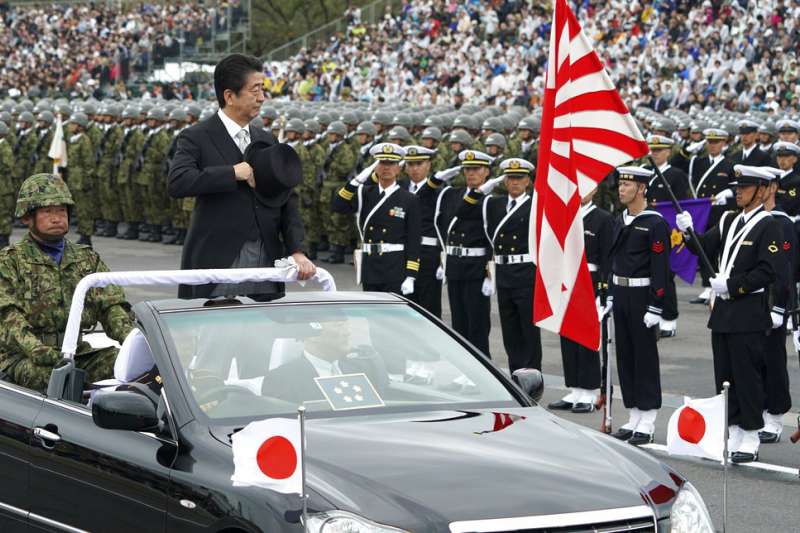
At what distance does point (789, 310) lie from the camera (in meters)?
9.90

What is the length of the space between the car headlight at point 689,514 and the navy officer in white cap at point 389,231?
26.6 feet

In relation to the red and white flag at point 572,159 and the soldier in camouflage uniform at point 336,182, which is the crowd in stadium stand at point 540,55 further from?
the red and white flag at point 572,159

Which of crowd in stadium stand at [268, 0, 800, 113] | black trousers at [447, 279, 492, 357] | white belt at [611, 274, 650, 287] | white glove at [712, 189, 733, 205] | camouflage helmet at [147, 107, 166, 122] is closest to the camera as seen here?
white belt at [611, 274, 650, 287]

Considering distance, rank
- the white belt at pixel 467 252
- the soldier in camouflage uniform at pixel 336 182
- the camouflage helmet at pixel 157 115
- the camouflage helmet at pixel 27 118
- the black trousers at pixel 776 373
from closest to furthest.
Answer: the black trousers at pixel 776 373 < the white belt at pixel 467 252 < the soldier in camouflage uniform at pixel 336 182 < the camouflage helmet at pixel 157 115 < the camouflage helmet at pixel 27 118

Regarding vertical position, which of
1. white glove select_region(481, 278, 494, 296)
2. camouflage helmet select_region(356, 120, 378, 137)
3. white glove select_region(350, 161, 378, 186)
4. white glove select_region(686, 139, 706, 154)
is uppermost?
camouflage helmet select_region(356, 120, 378, 137)

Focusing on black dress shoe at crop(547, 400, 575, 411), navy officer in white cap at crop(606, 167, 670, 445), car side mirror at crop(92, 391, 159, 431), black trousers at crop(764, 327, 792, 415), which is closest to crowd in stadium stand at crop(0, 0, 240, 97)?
black dress shoe at crop(547, 400, 575, 411)

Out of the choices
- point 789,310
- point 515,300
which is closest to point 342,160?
point 515,300

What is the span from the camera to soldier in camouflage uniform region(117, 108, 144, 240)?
26906mm

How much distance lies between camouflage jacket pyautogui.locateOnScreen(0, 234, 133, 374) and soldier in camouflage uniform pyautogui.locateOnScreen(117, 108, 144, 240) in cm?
1957

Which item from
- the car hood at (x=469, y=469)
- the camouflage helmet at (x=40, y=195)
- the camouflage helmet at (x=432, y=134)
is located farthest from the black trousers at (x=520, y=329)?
the camouflage helmet at (x=432, y=134)

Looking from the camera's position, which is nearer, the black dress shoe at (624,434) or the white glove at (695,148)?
the black dress shoe at (624,434)

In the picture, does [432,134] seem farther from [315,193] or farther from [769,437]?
[769,437]

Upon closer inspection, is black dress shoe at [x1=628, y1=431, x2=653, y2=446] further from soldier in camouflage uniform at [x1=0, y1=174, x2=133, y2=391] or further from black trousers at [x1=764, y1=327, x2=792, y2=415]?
soldier in camouflage uniform at [x1=0, y1=174, x2=133, y2=391]

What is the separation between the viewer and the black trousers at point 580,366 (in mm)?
11734
